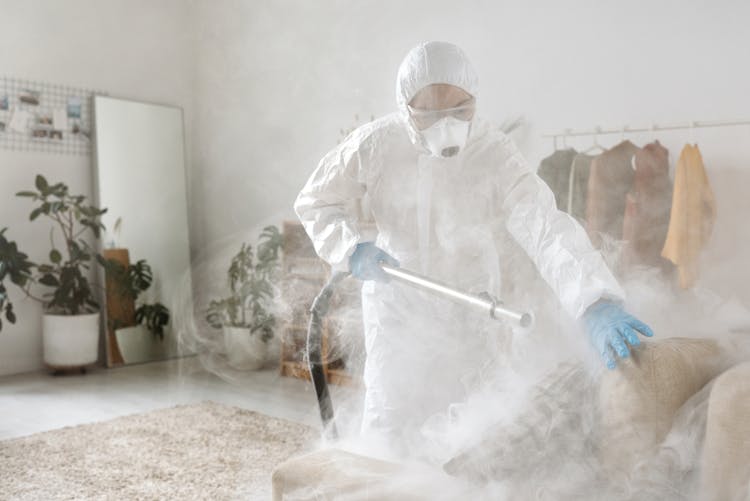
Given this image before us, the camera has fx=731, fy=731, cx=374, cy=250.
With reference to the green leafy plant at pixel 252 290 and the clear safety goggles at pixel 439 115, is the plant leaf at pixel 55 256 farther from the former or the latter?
the clear safety goggles at pixel 439 115

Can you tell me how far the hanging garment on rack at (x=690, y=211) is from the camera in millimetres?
2816

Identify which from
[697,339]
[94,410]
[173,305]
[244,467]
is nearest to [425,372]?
[697,339]

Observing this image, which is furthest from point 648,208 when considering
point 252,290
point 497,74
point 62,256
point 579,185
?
point 62,256

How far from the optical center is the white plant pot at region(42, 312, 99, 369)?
438 cm

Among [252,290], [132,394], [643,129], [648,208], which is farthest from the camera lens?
[252,290]

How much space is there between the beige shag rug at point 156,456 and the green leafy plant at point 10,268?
3.97 ft

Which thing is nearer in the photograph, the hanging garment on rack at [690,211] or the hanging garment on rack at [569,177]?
the hanging garment on rack at [690,211]

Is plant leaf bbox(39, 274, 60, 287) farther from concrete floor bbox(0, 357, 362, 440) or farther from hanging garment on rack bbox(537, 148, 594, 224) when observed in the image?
hanging garment on rack bbox(537, 148, 594, 224)

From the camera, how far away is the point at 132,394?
4.01m

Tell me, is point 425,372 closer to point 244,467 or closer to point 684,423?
point 684,423

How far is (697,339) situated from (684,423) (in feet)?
0.66

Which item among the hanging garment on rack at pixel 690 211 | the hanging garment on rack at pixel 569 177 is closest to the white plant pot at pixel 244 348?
the hanging garment on rack at pixel 569 177

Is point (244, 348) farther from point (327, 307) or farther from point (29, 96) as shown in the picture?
point (327, 307)

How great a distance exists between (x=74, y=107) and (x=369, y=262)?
12.4 feet
